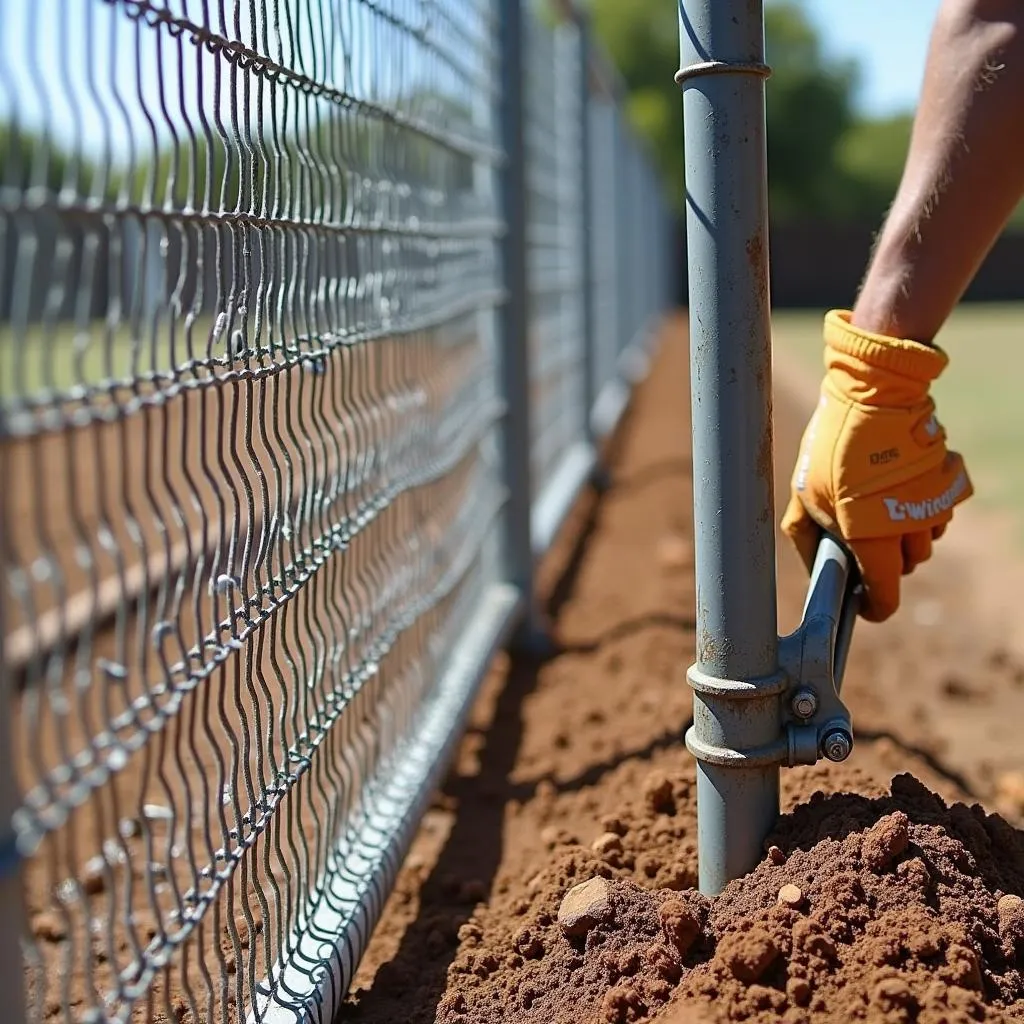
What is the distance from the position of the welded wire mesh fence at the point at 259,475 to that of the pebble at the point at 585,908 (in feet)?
1.17

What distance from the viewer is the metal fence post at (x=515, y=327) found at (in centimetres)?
410

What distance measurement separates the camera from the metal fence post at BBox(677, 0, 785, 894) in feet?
5.86

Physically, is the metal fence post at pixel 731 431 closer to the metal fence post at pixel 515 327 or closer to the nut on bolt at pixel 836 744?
the nut on bolt at pixel 836 744

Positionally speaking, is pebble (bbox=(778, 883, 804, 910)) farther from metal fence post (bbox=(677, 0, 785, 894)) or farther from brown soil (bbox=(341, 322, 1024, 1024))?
metal fence post (bbox=(677, 0, 785, 894))

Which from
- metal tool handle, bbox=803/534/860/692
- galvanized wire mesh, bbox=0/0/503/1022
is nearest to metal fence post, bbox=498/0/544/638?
galvanized wire mesh, bbox=0/0/503/1022

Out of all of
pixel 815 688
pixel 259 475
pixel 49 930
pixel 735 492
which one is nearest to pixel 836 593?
pixel 815 688

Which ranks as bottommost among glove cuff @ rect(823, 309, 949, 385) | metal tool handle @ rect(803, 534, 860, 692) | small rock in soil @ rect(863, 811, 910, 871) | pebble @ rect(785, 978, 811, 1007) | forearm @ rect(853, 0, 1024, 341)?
pebble @ rect(785, 978, 811, 1007)

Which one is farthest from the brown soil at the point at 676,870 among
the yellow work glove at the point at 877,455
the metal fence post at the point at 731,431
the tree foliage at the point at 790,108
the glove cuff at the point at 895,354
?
the tree foliage at the point at 790,108

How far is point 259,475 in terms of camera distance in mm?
1846

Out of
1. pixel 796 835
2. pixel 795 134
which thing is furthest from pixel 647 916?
pixel 795 134

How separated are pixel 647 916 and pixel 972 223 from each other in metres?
1.09

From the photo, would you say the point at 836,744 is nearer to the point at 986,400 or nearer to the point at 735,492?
the point at 735,492

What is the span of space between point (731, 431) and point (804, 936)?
0.65 m

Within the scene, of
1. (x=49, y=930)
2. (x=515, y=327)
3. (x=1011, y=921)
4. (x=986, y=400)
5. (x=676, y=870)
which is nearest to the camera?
(x=1011, y=921)
